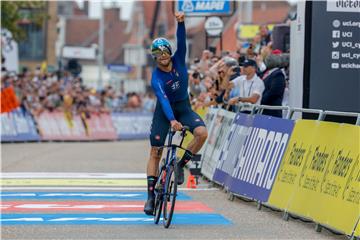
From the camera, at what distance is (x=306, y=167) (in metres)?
11.3

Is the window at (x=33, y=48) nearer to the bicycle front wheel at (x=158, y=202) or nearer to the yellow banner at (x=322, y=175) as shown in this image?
the yellow banner at (x=322, y=175)

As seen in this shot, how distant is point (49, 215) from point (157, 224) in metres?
1.41

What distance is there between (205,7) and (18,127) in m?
9.17

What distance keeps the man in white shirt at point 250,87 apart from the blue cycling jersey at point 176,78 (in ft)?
14.1

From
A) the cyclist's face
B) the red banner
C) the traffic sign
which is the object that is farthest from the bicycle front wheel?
the red banner

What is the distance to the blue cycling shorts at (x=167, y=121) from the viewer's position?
444 inches

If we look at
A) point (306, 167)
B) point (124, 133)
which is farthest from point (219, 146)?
point (124, 133)

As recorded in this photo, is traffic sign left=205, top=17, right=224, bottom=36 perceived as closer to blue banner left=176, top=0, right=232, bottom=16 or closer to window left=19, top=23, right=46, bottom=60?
blue banner left=176, top=0, right=232, bottom=16

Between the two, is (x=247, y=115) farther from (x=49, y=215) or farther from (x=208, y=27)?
(x=208, y=27)

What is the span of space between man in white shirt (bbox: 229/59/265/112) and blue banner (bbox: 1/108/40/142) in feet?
54.7

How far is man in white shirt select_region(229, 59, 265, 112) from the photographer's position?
15594 mm

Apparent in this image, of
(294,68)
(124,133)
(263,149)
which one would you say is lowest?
(124,133)

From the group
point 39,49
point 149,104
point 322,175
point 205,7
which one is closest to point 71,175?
point 322,175

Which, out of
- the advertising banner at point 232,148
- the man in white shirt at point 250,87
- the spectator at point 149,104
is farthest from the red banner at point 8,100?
the advertising banner at point 232,148
